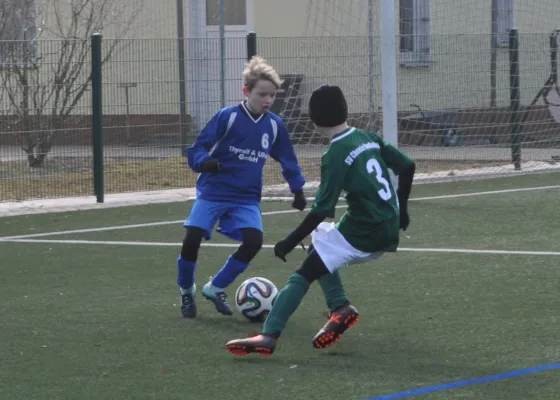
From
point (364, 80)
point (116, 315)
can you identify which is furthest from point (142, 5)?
point (116, 315)

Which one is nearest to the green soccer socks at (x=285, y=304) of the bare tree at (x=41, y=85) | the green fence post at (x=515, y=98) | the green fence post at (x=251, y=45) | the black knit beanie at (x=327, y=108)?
the black knit beanie at (x=327, y=108)

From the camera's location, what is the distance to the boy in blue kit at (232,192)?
768 centimetres

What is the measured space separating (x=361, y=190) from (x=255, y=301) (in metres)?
1.37

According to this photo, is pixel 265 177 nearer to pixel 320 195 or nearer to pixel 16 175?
pixel 16 175

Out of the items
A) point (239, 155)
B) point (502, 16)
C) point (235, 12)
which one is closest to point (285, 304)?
point (239, 155)

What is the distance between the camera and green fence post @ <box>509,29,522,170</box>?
17344mm

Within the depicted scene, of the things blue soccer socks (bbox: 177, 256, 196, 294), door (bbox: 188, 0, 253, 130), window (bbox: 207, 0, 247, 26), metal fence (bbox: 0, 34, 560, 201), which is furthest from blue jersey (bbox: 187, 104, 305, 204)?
window (bbox: 207, 0, 247, 26)

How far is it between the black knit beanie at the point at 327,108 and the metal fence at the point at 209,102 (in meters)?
8.17

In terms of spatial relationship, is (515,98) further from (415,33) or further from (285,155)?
(285,155)

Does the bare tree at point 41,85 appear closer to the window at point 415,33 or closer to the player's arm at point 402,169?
the window at point 415,33

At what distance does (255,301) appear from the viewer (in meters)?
7.58

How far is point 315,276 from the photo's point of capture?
6.58 m

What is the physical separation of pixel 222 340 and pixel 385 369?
117 centimetres

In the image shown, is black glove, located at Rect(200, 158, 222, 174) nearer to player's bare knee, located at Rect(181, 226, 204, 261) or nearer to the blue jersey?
the blue jersey
